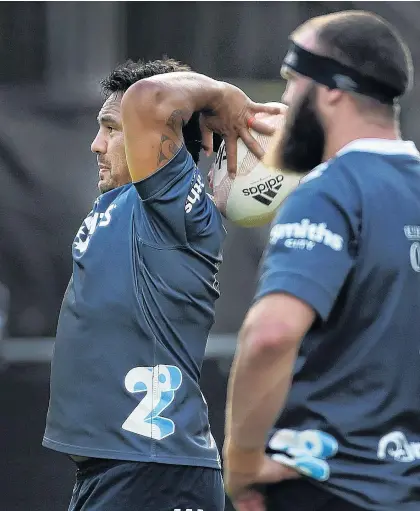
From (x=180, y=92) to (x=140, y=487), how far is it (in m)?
1.21

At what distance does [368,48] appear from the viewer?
2.30 m

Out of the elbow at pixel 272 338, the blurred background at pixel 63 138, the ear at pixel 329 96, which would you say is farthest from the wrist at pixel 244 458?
the blurred background at pixel 63 138

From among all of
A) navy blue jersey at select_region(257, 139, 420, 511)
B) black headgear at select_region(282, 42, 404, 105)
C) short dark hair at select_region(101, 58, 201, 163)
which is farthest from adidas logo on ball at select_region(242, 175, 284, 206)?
navy blue jersey at select_region(257, 139, 420, 511)

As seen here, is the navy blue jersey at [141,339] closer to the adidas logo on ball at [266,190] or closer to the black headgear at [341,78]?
the adidas logo on ball at [266,190]

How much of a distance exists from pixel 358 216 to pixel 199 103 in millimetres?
1418

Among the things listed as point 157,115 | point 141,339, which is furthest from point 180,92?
point 141,339

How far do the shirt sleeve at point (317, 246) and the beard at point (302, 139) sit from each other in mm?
198

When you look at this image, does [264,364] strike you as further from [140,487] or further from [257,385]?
[140,487]

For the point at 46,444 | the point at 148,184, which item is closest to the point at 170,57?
the point at 148,184

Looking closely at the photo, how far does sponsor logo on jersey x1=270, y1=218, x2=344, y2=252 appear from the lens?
2.15 m

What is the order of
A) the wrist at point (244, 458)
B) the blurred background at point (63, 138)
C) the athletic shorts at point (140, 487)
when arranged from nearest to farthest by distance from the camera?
the wrist at point (244, 458)
the athletic shorts at point (140, 487)
the blurred background at point (63, 138)

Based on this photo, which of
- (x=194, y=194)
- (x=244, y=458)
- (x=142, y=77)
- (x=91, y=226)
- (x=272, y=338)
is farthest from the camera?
(x=142, y=77)

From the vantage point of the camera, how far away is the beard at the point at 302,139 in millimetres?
2367

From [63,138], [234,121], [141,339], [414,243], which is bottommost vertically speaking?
[63,138]
